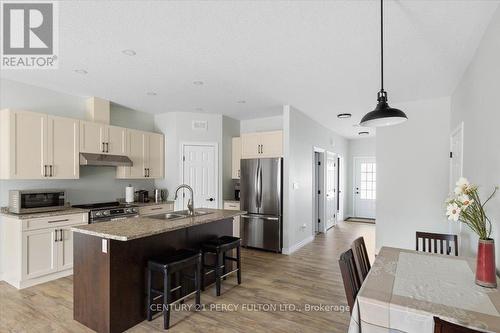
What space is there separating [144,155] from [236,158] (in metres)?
1.90

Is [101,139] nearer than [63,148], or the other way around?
A: [63,148]

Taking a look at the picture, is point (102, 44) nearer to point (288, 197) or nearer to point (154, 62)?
point (154, 62)

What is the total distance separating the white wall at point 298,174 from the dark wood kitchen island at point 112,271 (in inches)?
101

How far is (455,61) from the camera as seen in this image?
2.94 m

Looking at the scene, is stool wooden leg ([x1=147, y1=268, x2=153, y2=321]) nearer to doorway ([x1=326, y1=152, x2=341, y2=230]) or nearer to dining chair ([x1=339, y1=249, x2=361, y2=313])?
dining chair ([x1=339, y1=249, x2=361, y2=313])

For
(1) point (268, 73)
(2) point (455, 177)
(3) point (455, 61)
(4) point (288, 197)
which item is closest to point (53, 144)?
(1) point (268, 73)

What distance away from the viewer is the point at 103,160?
418 centimetres

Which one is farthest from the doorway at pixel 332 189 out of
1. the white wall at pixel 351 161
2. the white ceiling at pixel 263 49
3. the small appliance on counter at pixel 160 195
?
the small appliance on counter at pixel 160 195

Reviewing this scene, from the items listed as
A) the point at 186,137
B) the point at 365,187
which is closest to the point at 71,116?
the point at 186,137

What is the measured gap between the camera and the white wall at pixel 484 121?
2.04m

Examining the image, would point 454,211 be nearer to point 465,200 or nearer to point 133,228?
point 465,200

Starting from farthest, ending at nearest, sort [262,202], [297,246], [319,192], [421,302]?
[319,192]
[297,246]
[262,202]
[421,302]

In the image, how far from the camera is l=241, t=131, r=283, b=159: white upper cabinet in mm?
5086

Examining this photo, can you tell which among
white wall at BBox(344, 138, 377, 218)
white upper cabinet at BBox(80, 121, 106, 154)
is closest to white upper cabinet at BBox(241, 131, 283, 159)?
white upper cabinet at BBox(80, 121, 106, 154)
